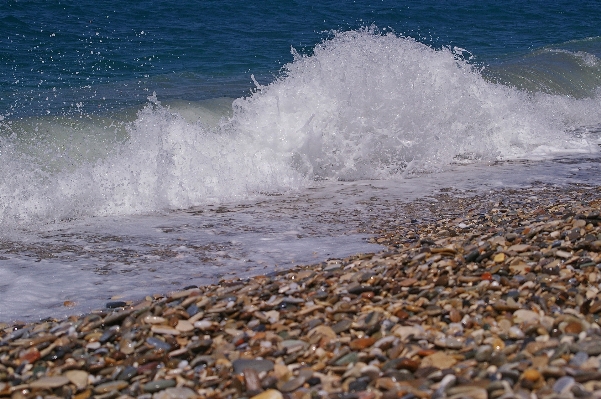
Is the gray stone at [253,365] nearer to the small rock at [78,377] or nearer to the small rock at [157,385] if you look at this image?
the small rock at [157,385]

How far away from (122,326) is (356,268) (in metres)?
1.26

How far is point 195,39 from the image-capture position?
52.5 ft

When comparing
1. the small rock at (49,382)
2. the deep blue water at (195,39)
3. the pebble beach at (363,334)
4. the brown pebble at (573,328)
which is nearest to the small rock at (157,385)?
the pebble beach at (363,334)

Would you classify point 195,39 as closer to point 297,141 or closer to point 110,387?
point 297,141

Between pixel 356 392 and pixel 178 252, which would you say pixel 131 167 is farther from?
pixel 356 392

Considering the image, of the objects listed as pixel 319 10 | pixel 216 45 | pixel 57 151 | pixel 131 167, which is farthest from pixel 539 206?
pixel 319 10

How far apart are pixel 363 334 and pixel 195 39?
1416 centimetres

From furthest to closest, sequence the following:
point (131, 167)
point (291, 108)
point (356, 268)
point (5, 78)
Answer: point (5, 78), point (291, 108), point (131, 167), point (356, 268)

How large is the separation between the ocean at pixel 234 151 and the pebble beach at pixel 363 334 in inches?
29.1

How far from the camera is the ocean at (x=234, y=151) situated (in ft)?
15.1

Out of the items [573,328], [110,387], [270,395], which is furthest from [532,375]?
[110,387]

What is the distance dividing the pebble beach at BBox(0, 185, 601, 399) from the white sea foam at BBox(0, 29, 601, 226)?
111 inches

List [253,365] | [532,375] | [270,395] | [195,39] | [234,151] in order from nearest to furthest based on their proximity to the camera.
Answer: [532,375] < [270,395] < [253,365] < [234,151] < [195,39]

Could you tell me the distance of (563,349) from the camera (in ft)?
7.66
